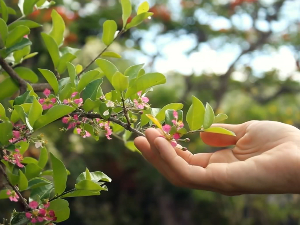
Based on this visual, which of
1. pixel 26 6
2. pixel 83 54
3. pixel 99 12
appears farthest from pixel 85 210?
pixel 26 6

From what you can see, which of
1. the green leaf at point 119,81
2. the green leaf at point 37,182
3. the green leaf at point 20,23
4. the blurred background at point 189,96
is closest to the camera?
the green leaf at point 119,81

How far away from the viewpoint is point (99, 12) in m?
4.28

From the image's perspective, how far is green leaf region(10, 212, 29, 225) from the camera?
535 mm

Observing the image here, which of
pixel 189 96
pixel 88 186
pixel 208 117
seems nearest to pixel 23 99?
pixel 88 186

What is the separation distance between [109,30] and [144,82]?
0.16 meters

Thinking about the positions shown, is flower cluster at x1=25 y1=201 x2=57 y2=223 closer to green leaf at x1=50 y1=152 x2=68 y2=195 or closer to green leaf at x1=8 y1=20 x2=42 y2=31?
green leaf at x1=50 y1=152 x2=68 y2=195

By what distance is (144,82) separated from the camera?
19.6 inches

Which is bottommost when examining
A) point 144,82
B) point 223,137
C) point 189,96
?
point 189,96

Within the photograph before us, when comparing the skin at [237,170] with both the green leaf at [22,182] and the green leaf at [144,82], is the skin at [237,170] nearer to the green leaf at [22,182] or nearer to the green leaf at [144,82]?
the green leaf at [144,82]

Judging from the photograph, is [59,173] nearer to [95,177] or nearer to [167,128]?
[95,177]

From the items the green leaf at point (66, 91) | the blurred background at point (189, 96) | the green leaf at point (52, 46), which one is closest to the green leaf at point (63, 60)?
the green leaf at point (52, 46)

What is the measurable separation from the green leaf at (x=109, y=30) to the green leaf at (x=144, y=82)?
0.53ft

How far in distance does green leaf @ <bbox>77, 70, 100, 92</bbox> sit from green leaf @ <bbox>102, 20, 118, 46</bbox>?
0.11 meters

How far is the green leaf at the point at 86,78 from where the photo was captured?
21.0 inches
